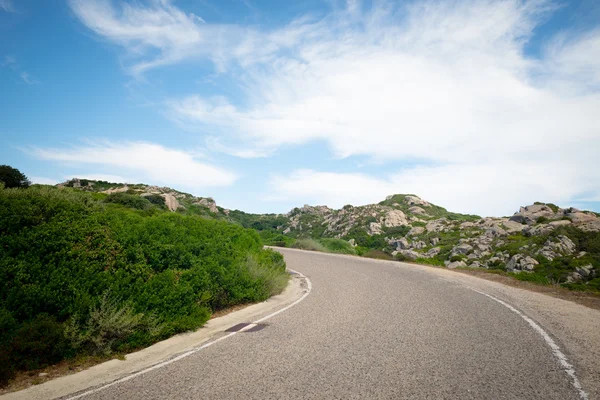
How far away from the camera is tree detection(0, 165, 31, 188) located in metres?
23.5

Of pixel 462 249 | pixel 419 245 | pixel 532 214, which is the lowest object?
pixel 462 249

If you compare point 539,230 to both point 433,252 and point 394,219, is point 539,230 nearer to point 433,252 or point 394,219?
point 433,252

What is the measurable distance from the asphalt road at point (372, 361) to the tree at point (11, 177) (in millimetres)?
24874

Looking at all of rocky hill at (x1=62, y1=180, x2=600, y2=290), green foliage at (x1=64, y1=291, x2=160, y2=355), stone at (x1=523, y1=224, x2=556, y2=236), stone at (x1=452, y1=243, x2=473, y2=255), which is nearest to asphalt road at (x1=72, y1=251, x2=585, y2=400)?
green foliage at (x1=64, y1=291, x2=160, y2=355)

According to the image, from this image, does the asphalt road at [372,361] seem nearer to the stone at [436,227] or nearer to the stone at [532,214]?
the stone at [532,214]

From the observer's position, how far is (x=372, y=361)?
218 inches

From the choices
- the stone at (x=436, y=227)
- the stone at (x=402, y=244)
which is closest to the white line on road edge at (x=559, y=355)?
the stone at (x=402, y=244)

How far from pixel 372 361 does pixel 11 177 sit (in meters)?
28.6

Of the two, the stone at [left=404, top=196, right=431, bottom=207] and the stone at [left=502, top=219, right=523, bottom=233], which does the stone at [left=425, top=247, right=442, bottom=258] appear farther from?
the stone at [left=404, top=196, right=431, bottom=207]

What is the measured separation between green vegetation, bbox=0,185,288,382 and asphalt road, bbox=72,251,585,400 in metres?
1.47

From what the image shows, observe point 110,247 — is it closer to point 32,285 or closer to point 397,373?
point 32,285

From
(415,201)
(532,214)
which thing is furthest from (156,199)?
(415,201)

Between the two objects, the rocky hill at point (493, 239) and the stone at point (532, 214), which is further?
the stone at point (532, 214)

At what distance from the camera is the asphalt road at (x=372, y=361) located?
457 cm
